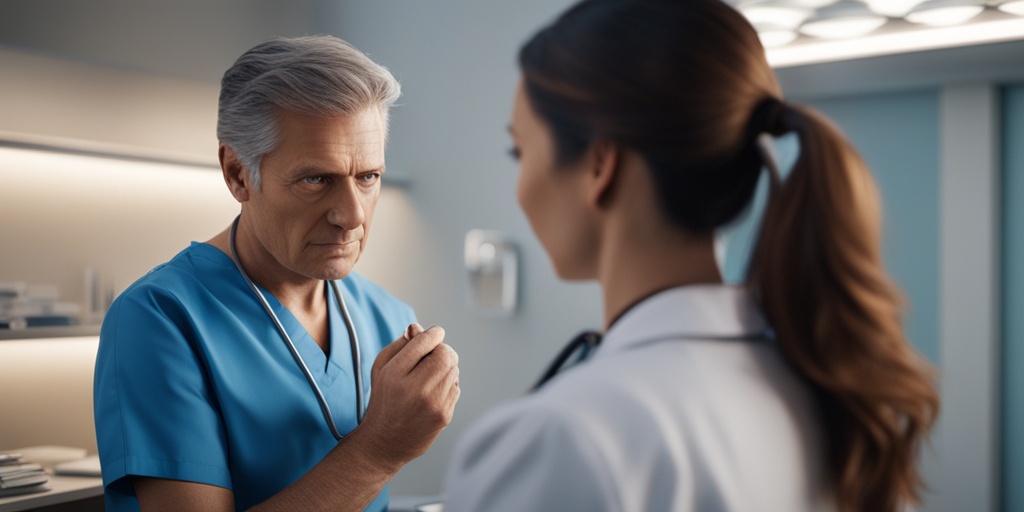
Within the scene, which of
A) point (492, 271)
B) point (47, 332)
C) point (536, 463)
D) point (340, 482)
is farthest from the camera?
point (492, 271)

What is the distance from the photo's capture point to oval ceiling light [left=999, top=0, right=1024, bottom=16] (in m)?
1.66

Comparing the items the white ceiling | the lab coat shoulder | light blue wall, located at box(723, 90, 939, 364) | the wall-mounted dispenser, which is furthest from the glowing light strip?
the lab coat shoulder

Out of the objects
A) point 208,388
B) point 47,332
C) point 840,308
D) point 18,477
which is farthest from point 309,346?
point 47,332

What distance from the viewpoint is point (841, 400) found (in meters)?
0.56

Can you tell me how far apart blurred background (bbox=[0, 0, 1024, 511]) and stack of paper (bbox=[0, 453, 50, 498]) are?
0.28 metres

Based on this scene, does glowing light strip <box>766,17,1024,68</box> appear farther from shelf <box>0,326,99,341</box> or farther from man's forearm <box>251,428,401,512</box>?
shelf <box>0,326,99,341</box>

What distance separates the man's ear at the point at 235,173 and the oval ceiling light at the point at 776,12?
127 centimetres

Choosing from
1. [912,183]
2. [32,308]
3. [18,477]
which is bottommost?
[18,477]

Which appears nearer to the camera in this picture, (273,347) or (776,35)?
(273,347)

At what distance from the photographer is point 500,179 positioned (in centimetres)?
266

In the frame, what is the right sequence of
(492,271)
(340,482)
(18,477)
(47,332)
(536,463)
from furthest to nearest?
(492,271), (47,332), (18,477), (340,482), (536,463)

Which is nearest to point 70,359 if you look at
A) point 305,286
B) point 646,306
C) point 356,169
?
point 305,286

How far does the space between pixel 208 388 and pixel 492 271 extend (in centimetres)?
168

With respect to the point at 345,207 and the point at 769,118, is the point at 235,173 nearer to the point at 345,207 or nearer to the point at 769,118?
the point at 345,207
